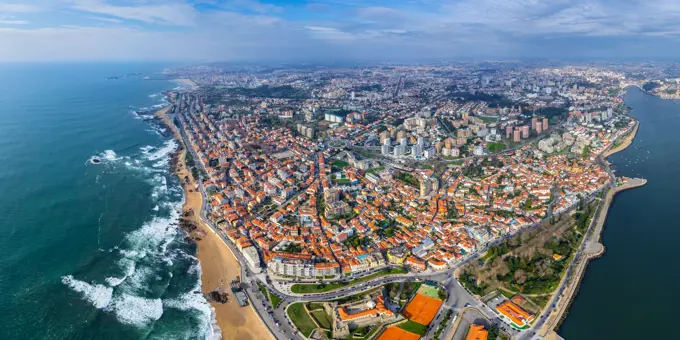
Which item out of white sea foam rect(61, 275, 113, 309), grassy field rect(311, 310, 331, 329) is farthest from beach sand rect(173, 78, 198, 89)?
grassy field rect(311, 310, 331, 329)

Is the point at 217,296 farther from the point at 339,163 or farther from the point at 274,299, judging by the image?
the point at 339,163

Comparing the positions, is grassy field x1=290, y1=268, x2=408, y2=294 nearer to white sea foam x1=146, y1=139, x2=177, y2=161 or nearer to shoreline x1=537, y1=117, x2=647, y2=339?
shoreline x1=537, y1=117, x2=647, y2=339

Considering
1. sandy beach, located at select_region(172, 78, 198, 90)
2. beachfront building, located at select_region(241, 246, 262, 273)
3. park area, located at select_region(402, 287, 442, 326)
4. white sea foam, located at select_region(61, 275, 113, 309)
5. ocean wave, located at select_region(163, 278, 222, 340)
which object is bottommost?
ocean wave, located at select_region(163, 278, 222, 340)

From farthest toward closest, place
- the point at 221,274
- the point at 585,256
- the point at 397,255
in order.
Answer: the point at 585,256, the point at 397,255, the point at 221,274

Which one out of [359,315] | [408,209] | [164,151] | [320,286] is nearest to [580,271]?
[408,209]

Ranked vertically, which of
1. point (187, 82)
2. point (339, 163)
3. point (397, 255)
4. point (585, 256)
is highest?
point (187, 82)

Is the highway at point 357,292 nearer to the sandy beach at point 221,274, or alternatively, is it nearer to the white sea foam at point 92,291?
the sandy beach at point 221,274
